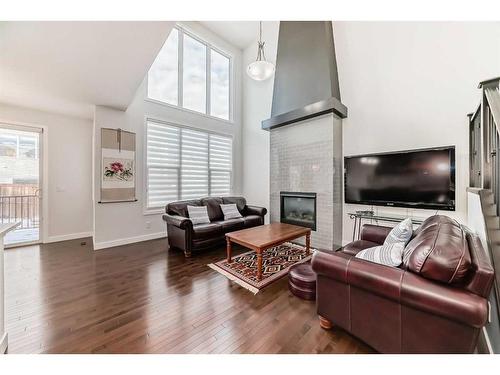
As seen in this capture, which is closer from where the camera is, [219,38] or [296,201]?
[296,201]

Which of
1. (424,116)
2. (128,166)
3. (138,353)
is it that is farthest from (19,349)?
(424,116)

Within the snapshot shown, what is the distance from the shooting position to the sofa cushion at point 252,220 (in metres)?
4.16

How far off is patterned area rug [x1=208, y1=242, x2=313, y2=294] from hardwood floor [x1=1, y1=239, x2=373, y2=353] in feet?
0.34

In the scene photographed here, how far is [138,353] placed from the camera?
144 cm

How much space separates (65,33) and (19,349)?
2.71 m

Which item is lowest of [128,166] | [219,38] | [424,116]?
[128,166]

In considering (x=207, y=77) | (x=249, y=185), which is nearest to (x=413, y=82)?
(x=249, y=185)

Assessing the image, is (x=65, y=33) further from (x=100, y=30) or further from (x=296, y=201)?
(x=296, y=201)

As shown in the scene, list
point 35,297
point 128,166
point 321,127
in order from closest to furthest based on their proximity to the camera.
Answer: point 35,297, point 321,127, point 128,166

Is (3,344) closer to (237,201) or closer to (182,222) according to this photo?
(182,222)

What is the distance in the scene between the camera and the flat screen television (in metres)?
2.80

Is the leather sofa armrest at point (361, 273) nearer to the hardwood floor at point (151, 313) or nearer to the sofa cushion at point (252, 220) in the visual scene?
the hardwood floor at point (151, 313)

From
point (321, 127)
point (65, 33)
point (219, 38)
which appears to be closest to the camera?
point (65, 33)

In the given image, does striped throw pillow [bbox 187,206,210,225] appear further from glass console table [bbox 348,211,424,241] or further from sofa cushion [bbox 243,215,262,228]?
glass console table [bbox 348,211,424,241]
